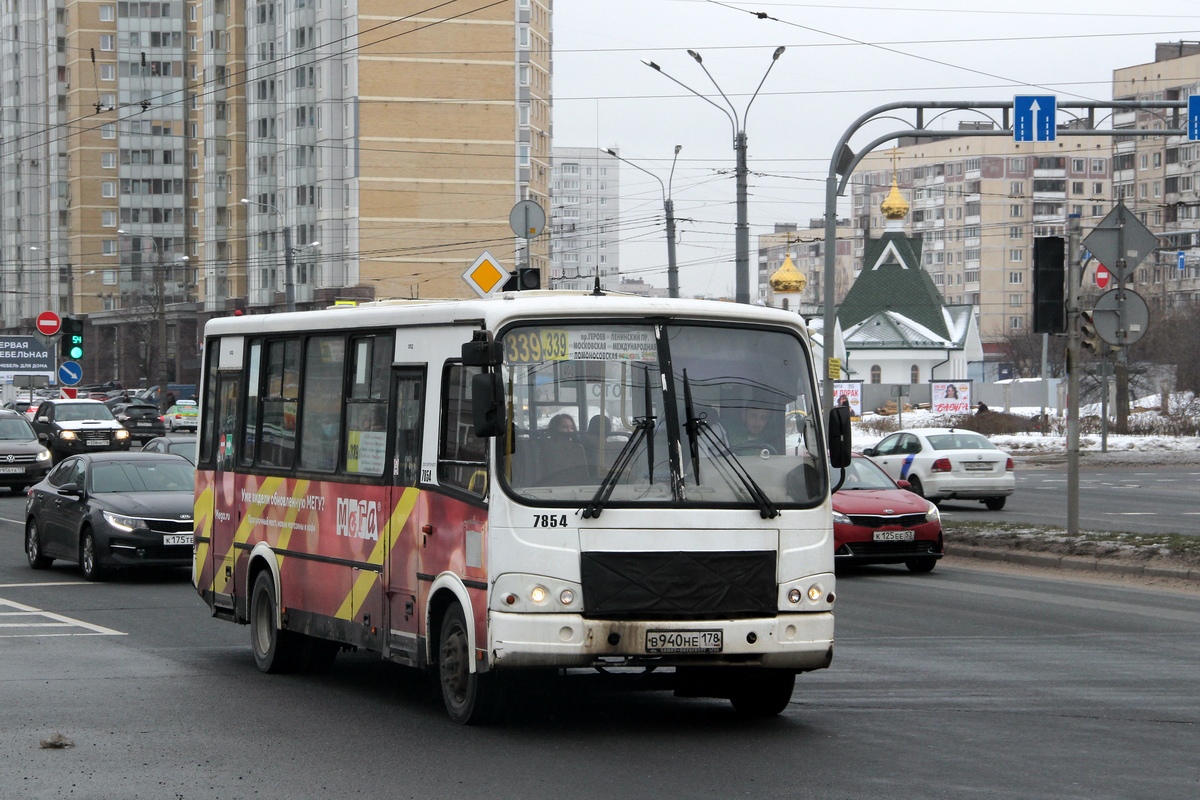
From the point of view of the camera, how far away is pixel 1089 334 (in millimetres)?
19719

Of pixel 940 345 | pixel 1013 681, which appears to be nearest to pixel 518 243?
pixel 940 345

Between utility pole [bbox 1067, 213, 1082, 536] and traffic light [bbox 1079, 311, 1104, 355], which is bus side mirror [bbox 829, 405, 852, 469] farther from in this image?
utility pole [bbox 1067, 213, 1082, 536]

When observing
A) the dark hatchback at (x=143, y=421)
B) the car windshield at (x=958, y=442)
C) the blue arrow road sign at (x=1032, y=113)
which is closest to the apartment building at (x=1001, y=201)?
the dark hatchback at (x=143, y=421)

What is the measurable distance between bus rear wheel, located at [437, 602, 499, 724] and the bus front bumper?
15.2 inches

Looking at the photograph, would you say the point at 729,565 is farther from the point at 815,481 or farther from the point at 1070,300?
the point at 1070,300

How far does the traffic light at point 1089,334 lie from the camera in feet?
64.4

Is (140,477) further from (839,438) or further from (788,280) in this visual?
(788,280)

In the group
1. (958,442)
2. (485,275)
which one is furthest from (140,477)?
(958,442)

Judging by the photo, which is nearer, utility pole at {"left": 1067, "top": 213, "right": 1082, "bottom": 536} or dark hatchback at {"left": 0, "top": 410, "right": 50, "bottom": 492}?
utility pole at {"left": 1067, "top": 213, "right": 1082, "bottom": 536}

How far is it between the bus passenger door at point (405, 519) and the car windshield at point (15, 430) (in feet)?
89.3

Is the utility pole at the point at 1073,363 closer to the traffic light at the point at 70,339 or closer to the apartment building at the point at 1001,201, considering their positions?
the traffic light at the point at 70,339

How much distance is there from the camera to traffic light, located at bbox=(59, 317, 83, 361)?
37094 mm

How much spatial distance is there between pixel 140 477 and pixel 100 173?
4523 inches

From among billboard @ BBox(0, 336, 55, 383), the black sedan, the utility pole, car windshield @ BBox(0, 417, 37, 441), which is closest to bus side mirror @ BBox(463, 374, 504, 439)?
the black sedan
